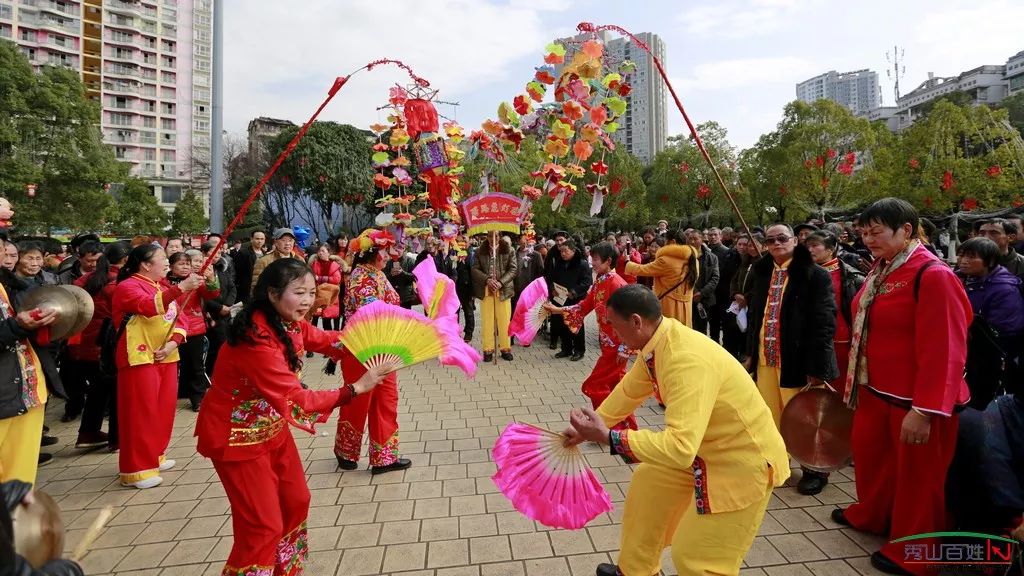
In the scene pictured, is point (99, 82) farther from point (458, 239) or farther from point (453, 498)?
point (453, 498)

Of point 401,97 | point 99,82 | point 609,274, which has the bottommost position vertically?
point 609,274

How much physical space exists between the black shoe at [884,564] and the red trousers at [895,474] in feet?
0.10

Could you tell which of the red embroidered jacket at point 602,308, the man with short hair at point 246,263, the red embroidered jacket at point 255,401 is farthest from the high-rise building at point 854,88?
the red embroidered jacket at point 255,401

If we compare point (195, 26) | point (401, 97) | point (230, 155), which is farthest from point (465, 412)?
point (195, 26)

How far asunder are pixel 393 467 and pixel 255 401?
2137mm

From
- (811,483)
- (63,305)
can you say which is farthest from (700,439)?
(63,305)

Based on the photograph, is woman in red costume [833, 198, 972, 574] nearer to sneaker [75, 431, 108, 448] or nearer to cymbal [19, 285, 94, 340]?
cymbal [19, 285, 94, 340]

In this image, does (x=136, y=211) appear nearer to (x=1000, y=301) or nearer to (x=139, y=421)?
(x=139, y=421)

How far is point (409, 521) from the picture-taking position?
3652 millimetres

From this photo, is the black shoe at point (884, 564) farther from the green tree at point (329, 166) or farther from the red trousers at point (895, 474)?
the green tree at point (329, 166)

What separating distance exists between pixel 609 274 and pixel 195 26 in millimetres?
74324

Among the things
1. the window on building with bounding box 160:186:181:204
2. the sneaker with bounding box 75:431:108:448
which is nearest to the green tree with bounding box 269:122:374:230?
the sneaker with bounding box 75:431:108:448

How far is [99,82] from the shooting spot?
56.2m

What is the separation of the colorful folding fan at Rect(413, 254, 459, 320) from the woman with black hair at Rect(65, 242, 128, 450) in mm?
2681
